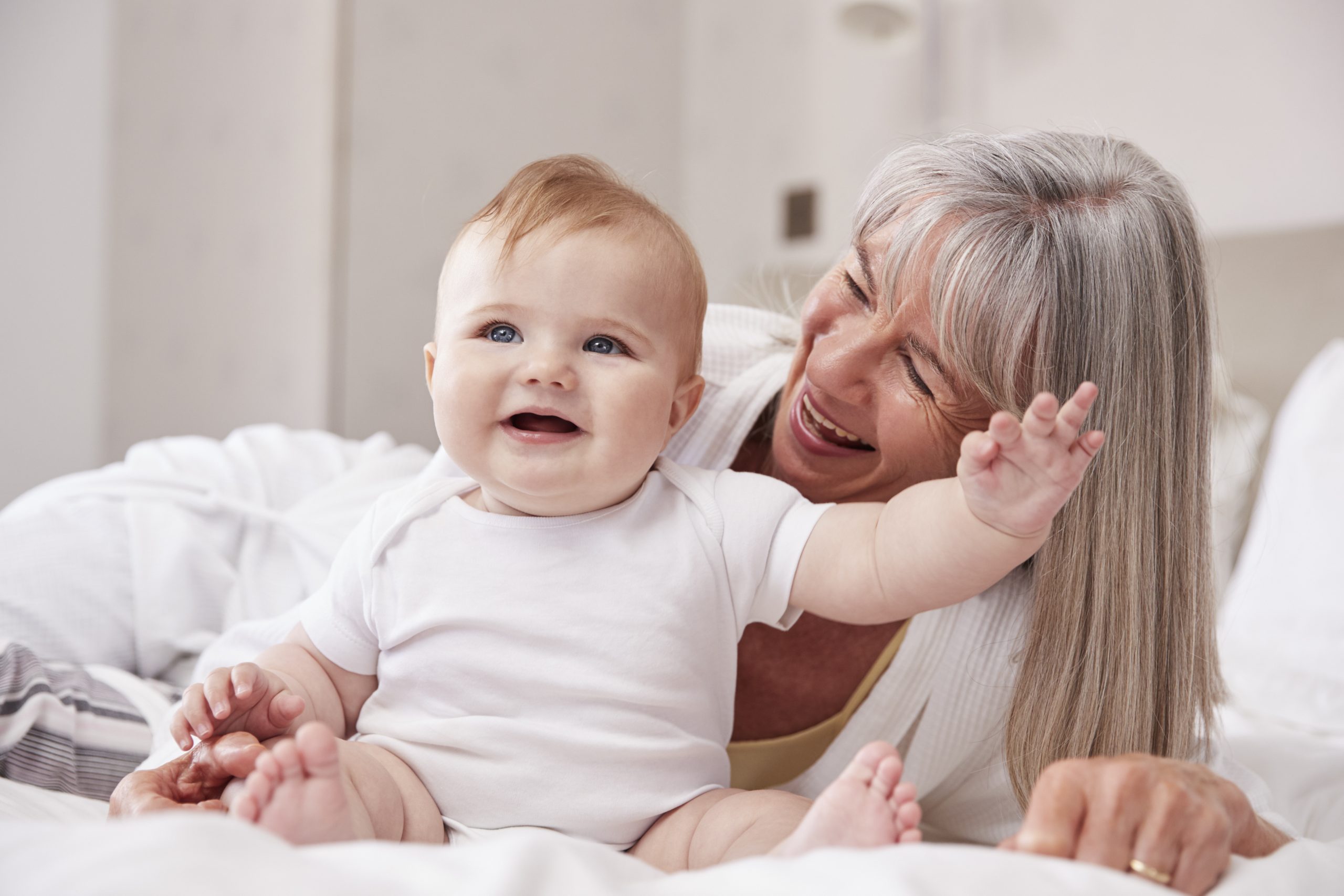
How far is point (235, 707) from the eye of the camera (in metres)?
0.69

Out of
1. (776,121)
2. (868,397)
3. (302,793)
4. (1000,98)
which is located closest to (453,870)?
(302,793)

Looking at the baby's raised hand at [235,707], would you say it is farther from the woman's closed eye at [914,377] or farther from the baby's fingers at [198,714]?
the woman's closed eye at [914,377]

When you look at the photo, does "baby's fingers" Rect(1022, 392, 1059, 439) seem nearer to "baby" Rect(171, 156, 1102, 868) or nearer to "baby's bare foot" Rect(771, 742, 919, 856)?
"baby" Rect(171, 156, 1102, 868)

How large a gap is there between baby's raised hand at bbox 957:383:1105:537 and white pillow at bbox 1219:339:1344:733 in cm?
96

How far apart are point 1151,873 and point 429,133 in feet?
8.59

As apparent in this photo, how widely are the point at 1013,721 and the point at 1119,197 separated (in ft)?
1.61

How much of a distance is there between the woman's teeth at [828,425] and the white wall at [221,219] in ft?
6.41

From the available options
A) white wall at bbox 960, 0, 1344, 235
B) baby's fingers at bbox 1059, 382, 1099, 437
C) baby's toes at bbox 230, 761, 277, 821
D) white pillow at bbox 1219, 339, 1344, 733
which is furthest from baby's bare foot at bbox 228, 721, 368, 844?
white wall at bbox 960, 0, 1344, 235

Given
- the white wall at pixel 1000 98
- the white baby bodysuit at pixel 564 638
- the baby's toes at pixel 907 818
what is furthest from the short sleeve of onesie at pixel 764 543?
the white wall at pixel 1000 98

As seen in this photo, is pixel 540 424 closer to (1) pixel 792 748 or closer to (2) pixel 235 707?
(2) pixel 235 707

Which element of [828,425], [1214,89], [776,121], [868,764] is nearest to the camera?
[868,764]

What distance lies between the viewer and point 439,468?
0.99m

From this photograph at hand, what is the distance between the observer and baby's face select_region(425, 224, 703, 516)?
2.44ft

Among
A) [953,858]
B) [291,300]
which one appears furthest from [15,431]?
[953,858]
